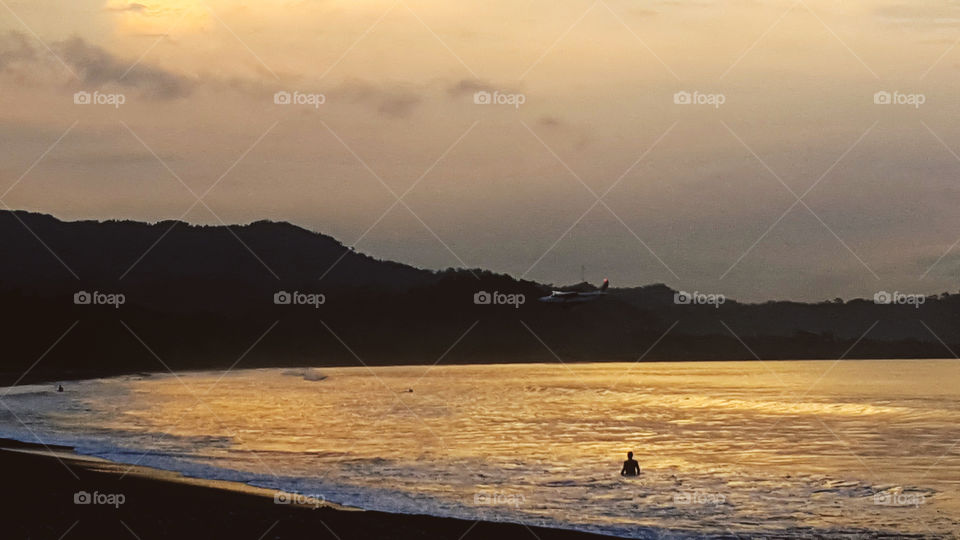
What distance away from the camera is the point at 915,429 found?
192 feet

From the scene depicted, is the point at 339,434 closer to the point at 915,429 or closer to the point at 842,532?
the point at 842,532

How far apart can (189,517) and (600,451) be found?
23.4 meters

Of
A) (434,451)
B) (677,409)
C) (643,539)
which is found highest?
(677,409)

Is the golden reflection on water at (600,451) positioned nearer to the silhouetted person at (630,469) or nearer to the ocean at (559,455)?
the ocean at (559,455)

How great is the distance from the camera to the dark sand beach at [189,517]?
66.6ft

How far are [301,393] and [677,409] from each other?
33317 millimetres

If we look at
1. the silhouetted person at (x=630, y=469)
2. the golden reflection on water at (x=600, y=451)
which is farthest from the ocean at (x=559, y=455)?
the silhouetted person at (x=630, y=469)

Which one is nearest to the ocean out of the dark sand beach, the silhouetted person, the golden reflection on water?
the golden reflection on water

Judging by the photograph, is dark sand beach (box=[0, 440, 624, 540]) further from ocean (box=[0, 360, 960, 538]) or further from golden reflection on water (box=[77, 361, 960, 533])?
golden reflection on water (box=[77, 361, 960, 533])

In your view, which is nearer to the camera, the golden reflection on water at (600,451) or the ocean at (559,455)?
the ocean at (559,455)

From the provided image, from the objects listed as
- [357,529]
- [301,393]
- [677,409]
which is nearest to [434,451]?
[357,529]

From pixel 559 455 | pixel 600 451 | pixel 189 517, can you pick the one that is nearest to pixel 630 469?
pixel 559 455

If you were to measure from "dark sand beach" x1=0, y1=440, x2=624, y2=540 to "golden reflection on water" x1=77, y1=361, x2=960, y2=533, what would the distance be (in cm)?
344

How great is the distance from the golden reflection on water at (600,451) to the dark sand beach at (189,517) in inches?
136
